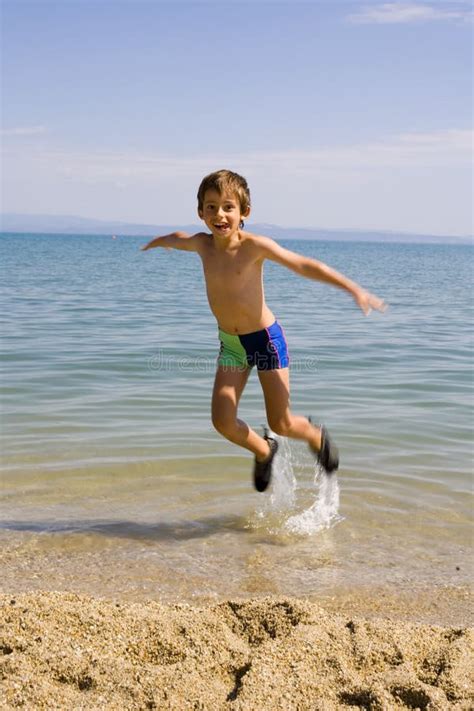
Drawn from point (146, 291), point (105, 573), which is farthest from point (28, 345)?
point (146, 291)

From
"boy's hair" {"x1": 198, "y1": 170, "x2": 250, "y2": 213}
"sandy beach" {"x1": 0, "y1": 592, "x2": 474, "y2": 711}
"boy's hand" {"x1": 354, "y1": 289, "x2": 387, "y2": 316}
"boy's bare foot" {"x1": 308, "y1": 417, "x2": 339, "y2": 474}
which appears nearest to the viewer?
"sandy beach" {"x1": 0, "y1": 592, "x2": 474, "y2": 711}

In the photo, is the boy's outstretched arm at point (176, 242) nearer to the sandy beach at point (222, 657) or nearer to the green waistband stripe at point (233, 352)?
the green waistband stripe at point (233, 352)

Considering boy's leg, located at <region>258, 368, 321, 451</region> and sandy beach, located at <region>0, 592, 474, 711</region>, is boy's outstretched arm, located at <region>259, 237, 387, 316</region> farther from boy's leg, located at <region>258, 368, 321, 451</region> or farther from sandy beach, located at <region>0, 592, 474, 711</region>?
sandy beach, located at <region>0, 592, 474, 711</region>

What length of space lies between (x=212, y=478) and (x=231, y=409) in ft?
3.99

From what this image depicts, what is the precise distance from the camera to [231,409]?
533cm

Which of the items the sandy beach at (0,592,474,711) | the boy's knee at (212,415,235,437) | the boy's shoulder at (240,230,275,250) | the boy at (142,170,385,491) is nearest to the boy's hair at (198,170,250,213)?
the boy at (142,170,385,491)

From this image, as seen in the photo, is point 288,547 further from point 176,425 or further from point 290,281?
point 290,281

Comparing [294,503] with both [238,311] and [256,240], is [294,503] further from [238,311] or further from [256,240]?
[256,240]

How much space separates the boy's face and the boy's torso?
0.13 metres

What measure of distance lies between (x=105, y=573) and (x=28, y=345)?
8037 millimetres

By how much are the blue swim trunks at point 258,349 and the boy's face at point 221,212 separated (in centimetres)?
68

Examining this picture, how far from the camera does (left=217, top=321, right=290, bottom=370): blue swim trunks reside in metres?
5.41

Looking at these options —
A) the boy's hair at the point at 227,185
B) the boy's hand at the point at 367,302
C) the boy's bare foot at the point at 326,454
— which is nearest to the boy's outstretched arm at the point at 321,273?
the boy's hand at the point at 367,302

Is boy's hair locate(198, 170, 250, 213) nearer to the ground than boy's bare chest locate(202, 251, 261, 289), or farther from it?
farther from it
